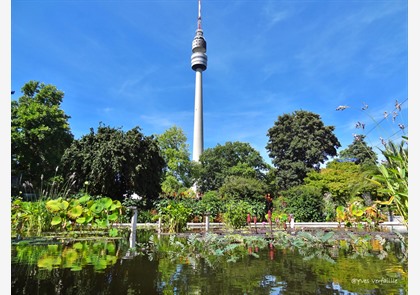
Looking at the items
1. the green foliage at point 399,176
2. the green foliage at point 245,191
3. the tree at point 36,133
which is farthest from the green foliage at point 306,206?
the tree at point 36,133

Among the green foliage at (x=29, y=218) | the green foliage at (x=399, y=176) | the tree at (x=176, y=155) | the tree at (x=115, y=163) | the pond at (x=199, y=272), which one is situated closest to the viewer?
the pond at (x=199, y=272)

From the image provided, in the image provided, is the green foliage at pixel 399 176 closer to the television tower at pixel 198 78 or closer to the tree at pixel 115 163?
the tree at pixel 115 163

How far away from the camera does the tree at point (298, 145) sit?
3078cm

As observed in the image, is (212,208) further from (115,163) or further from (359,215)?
(359,215)

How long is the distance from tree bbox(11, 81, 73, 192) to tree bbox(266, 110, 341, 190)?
21.9m

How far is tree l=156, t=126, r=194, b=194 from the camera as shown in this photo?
37.0 metres

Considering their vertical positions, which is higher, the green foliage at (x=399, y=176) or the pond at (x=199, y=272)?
the green foliage at (x=399, y=176)

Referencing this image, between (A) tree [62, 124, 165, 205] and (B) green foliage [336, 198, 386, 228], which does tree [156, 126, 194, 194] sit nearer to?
(A) tree [62, 124, 165, 205]

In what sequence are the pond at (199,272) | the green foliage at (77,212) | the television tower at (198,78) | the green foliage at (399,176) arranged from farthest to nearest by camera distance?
the television tower at (198,78)
the green foliage at (77,212)
the green foliage at (399,176)
the pond at (199,272)

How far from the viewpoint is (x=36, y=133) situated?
78.3ft

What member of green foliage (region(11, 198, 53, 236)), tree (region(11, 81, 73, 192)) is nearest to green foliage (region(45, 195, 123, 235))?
green foliage (region(11, 198, 53, 236))

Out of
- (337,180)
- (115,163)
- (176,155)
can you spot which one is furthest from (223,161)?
(115,163)

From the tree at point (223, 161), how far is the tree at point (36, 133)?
18.0 metres

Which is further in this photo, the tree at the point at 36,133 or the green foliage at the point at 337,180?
the tree at the point at 36,133
